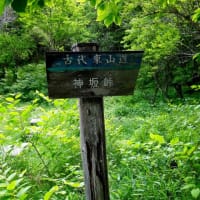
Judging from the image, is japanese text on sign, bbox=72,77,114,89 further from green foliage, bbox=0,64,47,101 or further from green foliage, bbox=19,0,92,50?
green foliage, bbox=19,0,92,50

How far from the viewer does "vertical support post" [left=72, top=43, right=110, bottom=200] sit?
220 cm

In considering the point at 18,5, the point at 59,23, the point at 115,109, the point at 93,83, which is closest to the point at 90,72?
the point at 93,83

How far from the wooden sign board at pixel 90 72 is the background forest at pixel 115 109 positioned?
0.37 m

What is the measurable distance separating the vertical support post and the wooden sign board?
0.36 feet

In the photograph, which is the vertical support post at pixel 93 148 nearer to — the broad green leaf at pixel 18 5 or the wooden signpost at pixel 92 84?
the wooden signpost at pixel 92 84

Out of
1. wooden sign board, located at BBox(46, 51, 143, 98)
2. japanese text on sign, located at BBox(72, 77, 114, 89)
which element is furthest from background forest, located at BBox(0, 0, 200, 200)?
japanese text on sign, located at BBox(72, 77, 114, 89)

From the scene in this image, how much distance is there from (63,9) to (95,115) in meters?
13.7

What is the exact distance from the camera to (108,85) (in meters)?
2.18

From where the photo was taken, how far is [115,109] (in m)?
9.64

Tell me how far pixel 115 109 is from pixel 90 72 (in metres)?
7.56

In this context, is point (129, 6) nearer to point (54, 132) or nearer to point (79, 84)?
point (54, 132)

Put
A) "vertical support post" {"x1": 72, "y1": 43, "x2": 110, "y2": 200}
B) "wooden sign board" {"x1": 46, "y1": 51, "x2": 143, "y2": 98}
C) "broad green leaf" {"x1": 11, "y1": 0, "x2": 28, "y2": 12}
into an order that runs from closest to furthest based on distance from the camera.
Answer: "broad green leaf" {"x1": 11, "y1": 0, "x2": 28, "y2": 12} → "wooden sign board" {"x1": 46, "y1": 51, "x2": 143, "y2": 98} → "vertical support post" {"x1": 72, "y1": 43, "x2": 110, "y2": 200}

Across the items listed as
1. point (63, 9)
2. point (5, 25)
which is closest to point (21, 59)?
point (5, 25)

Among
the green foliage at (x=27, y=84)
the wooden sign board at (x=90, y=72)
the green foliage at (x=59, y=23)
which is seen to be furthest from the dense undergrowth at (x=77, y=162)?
the green foliage at (x=59, y=23)
